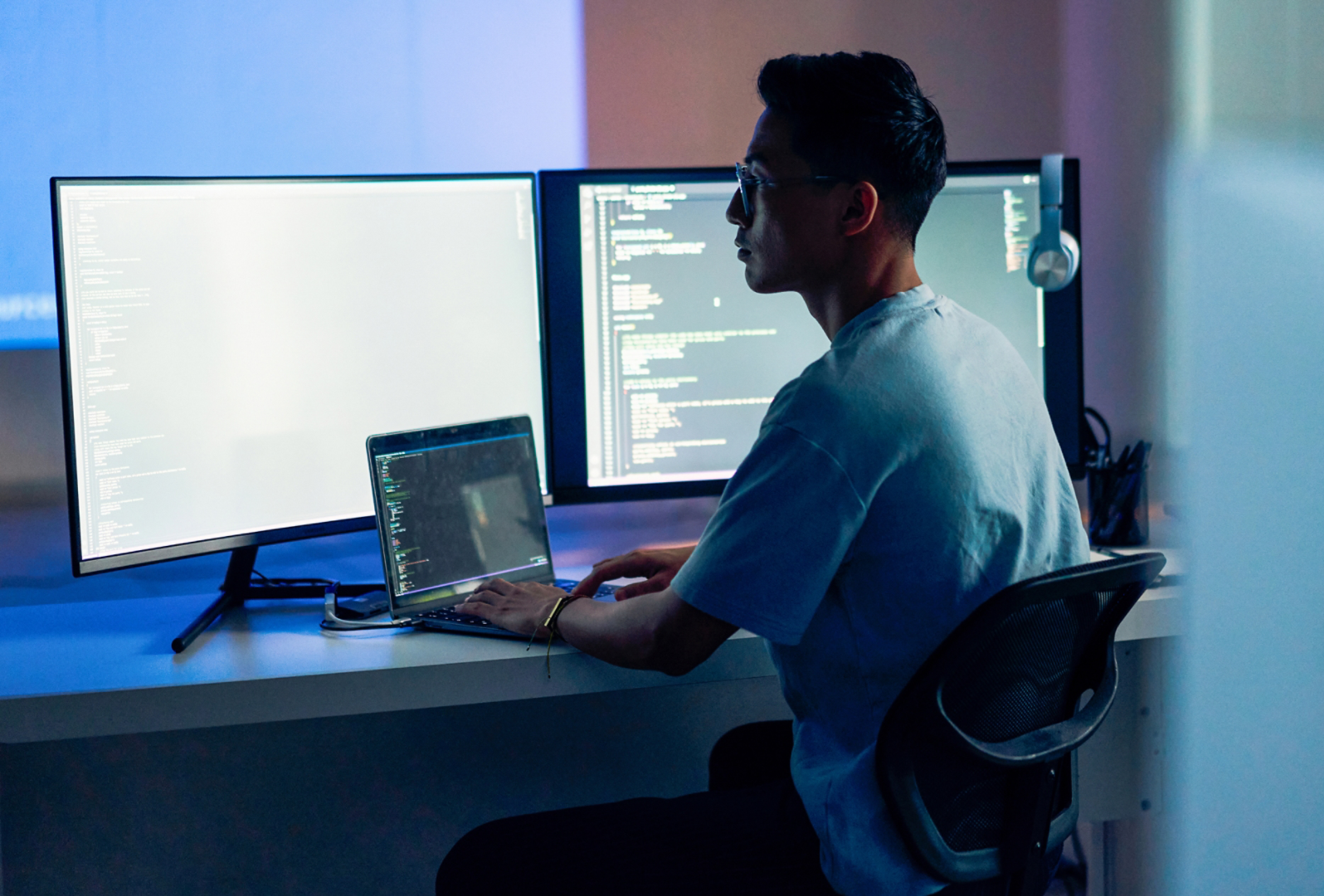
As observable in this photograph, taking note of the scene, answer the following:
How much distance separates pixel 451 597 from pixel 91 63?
101 centimetres

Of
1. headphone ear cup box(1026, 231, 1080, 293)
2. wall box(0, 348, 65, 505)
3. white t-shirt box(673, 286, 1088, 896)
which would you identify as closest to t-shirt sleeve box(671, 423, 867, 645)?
white t-shirt box(673, 286, 1088, 896)

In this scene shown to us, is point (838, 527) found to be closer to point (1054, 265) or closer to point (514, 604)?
point (514, 604)

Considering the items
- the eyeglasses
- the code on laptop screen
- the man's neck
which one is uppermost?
the eyeglasses

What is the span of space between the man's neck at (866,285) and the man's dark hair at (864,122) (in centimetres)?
4

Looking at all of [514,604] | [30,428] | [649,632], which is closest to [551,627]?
[514,604]

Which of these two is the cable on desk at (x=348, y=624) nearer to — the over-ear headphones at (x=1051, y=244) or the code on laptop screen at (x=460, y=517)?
the code on laptop screen at (x=460, y=517)

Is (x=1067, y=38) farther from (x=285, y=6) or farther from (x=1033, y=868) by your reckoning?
(x=1033, y=868)

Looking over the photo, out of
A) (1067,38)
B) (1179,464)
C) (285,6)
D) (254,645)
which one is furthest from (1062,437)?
(285,6)

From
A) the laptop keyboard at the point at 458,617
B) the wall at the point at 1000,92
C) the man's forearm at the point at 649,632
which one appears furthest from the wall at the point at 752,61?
the man's forearm at the point at 649,632

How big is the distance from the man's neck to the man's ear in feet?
0.13

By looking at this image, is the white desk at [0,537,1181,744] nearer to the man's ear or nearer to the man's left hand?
the man's left hand

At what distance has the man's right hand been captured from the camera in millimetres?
1255

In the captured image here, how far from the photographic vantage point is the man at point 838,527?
88 centimetres

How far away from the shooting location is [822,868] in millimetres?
960
